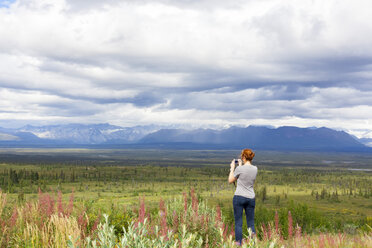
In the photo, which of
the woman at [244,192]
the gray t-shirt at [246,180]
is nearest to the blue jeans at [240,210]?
the woman at [244,192]

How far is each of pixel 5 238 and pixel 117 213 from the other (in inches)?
156

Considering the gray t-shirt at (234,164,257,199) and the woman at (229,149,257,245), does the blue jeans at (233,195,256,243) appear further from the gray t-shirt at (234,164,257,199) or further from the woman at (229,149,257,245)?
the gray t-shirt at (234,164,257,199)

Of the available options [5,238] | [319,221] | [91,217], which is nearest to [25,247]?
[5,238]

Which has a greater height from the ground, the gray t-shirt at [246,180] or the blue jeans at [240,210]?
the gray t-shirt at [246,180]

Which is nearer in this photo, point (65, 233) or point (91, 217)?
point (65, 233)

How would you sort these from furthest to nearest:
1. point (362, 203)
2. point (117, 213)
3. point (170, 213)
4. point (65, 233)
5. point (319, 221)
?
point (362, 203) → point (319, 221) → point (117, 213) → point (170, 213) → point (65, 233)

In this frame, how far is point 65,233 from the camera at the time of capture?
5484mm

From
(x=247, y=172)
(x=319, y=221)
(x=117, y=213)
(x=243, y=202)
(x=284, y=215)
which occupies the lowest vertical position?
(x=319, y=221)

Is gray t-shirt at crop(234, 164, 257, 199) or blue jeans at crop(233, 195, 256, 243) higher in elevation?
gray t-shirt at crop(234, 164, 257, 199)

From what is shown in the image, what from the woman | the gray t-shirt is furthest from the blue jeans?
the gray t-shirt

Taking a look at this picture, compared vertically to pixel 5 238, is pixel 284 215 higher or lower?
lower

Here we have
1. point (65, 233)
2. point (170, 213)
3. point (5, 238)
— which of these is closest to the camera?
point (65, 233)

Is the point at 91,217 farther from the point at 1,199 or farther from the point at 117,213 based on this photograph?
the point at 1,199

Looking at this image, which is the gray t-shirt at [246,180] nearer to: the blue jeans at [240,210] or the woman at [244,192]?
the woman at [244,192]
